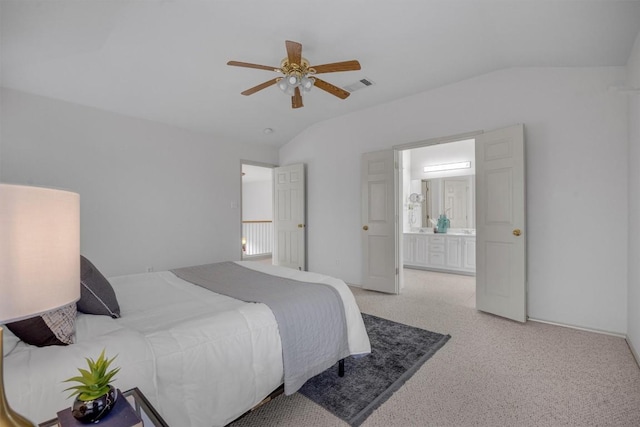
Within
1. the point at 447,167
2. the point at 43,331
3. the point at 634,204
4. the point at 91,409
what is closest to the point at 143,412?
the point at 91,409

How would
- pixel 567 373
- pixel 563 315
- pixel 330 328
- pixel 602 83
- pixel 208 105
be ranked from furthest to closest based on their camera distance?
1. pixel 208 105
2. pixel 563 315
3. pixel 602 83
4. pixel 567 373
5. pixel 330 328

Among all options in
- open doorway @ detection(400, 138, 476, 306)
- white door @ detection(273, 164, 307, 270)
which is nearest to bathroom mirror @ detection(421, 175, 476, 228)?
open doorway @ detection(400, 138, 476, 306)

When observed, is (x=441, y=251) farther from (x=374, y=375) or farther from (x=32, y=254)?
(x=32, y=254)

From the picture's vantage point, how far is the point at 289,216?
558 cm

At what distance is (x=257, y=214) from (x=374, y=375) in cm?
926

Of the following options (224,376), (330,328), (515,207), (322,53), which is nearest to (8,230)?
(224,376)

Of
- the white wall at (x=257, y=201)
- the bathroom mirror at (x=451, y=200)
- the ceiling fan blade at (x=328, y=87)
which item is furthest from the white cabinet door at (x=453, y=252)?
the white wall at (x=257, y=201)

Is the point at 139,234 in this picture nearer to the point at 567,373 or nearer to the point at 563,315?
the point at 567,373

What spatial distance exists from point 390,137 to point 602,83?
2.31 metres

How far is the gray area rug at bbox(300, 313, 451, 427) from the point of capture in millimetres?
1833

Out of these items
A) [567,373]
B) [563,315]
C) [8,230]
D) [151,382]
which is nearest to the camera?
[8,230]

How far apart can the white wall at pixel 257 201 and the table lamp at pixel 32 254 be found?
10074 millimetres

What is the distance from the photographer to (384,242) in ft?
14.3

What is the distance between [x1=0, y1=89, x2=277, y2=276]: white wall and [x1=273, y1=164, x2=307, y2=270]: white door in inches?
33.4
